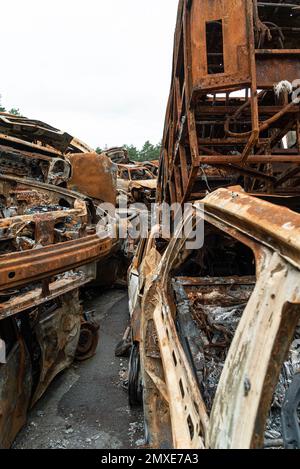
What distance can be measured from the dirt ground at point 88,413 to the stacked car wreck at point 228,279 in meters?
0.28

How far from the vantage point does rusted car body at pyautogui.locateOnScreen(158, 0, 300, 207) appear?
291 centimetres

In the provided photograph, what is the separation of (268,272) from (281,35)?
12.3 feet

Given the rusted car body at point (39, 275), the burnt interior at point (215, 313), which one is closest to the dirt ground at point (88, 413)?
the rusted car body at point (39, 275)

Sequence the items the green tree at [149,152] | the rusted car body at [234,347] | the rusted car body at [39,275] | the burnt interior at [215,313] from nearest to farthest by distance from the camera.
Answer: the rusted car body at [234,347]
the burnt interior at [215,313]
the rusted car body at [39,275]
the green tree at [149,152]

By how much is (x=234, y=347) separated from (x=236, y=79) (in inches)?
102

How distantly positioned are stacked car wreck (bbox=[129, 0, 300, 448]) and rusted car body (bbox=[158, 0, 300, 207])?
1 cm

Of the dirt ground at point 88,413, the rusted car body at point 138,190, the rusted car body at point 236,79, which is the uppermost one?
the rusted car body at point 236,79

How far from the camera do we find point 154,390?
195cm

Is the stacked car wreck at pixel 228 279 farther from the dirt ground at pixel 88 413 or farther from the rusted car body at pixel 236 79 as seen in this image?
the dirt ground at pixel 88 413

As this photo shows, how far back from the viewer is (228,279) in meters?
3.14

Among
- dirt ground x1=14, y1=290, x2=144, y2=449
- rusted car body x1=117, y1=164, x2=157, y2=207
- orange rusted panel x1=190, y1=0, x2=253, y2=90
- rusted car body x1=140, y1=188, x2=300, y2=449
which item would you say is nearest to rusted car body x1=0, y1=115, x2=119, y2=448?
dirt ground x1=14, y1=290, x2=144, y2=449

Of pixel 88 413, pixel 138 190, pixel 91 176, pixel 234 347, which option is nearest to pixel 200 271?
Answer: pixel 88 413

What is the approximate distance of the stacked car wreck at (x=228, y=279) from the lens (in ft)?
2.83
